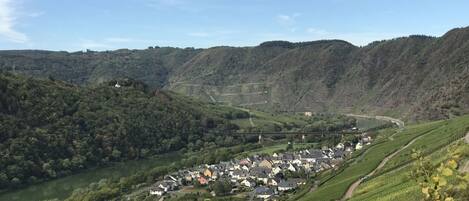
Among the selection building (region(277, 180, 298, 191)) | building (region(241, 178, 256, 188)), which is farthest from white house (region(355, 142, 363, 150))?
building (region(277, 180, 298, 191))

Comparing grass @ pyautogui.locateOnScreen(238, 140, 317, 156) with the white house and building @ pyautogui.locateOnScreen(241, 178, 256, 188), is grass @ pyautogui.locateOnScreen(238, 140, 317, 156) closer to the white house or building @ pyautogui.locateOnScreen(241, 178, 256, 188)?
the white house

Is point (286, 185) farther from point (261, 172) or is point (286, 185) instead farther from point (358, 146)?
point (358, 146)

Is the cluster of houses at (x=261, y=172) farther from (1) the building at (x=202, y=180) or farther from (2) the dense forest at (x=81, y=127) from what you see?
(2) the dense forest at (x=81, y=127)

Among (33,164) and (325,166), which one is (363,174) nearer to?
(325,166)

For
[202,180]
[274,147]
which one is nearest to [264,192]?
[202,180]

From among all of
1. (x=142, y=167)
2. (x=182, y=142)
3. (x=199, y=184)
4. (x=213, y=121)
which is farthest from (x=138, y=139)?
(x=199, y=184)

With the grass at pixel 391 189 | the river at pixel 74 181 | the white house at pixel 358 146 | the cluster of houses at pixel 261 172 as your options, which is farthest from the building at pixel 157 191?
the white house at pixel 358 146
